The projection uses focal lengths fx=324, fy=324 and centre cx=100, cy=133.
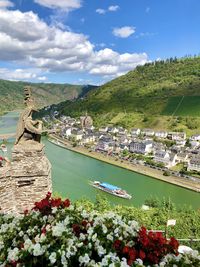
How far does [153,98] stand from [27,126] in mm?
94715

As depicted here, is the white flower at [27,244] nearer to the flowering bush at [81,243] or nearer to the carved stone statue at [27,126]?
the flowering bush at [81,243]

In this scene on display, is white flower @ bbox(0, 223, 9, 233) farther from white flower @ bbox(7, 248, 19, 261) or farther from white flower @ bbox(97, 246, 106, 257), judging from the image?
white flower @ bbox(97, 246, 106, 257)

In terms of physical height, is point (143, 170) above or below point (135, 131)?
below

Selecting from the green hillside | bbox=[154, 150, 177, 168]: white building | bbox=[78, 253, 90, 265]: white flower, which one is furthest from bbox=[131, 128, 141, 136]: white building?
bbox=[78, 253, 90, 265]: white flower

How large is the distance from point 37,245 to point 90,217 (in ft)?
2.95

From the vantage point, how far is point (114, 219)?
4.25 meters

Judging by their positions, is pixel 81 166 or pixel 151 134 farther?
pixel 151 134

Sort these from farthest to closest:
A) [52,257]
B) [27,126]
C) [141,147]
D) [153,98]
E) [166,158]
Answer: [153,98] < [141,147] < [166,158] < [27,126] < [52,257]

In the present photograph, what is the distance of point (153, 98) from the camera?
99625mm

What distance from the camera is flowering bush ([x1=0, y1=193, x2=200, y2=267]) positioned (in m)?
3.56

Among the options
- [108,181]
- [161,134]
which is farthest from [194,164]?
[161,134]

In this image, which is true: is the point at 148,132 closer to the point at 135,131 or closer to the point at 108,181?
the point at 135,131

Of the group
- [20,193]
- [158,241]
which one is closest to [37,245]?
[158,241]

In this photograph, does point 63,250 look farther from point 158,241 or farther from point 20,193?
point 20,193
